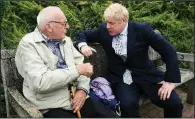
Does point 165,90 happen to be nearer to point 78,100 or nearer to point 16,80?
point 78,100

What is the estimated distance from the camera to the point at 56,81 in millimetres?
2760

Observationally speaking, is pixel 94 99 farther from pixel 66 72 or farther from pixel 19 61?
pixel 19 61

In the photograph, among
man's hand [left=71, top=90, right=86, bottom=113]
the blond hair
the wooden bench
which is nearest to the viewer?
the wooden bench

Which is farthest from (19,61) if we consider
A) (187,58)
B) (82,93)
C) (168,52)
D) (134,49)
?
(187,58)

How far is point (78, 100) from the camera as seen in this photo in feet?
9.98

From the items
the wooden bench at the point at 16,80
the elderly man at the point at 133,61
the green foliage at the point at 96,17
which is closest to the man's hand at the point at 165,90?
the elderly man at the point at 133,61

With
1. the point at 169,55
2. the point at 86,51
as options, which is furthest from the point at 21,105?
the point at 169,55

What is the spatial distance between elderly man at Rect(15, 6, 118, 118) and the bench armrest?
0.24 feet

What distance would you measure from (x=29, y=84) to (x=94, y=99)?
0.71 m

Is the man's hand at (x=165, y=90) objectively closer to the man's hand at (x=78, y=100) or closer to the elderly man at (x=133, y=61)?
the elderly man at (x=133, y=61)

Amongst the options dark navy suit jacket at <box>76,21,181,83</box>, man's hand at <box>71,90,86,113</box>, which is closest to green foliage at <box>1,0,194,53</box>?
dark navy suit jacket at <box>76,21,181,83</box>

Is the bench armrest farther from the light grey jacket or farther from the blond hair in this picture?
the blond hair

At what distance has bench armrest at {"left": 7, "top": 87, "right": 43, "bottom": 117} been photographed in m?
2.75

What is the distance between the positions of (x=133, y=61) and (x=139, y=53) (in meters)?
0.11
